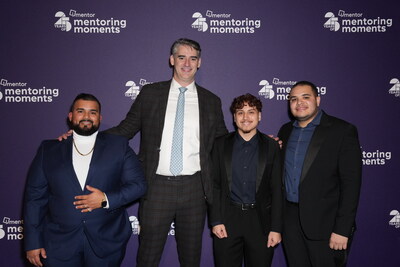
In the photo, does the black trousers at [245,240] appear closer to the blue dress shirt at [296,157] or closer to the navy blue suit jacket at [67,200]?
the blue dress shirt at [296,157]

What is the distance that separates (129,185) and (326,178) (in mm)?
1610

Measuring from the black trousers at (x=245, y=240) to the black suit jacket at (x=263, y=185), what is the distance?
0.06 m

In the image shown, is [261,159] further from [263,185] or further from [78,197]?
[78,197]

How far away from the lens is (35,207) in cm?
208

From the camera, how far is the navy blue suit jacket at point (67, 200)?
204cm

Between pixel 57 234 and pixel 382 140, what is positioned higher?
pixel 382 140

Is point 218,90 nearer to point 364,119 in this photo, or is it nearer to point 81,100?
point 81,100

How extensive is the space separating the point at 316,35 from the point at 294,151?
5.40 ft

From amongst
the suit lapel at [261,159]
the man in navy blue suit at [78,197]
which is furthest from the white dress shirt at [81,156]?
the suit lapel at [261,159]

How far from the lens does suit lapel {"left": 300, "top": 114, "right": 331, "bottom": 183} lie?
7.48 ft

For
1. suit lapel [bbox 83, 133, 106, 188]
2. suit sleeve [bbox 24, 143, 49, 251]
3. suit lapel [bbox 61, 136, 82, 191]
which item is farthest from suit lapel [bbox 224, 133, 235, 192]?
suit sleeve [bbox 24, 143, 49, 251]

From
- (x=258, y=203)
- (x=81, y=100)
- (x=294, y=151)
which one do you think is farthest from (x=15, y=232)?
(x=294, y=151)

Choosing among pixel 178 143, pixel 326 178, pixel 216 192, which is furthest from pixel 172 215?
pixel 326 178

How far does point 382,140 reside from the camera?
3.31 metres
